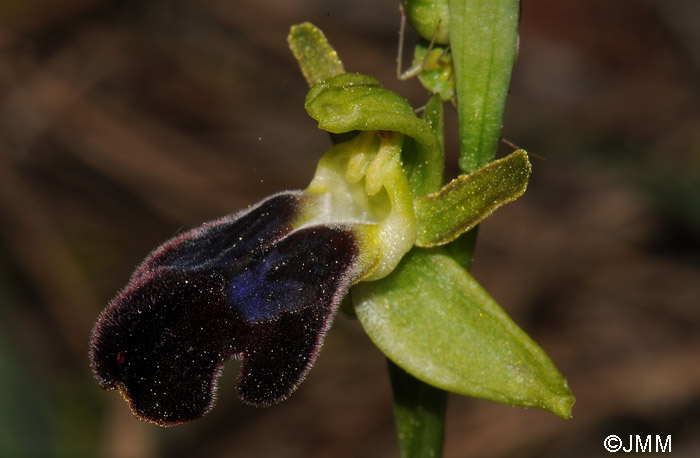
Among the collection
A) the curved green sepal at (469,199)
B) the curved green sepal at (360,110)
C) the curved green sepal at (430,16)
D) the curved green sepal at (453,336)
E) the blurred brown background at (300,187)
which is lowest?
the blurred brown background at (300,187)

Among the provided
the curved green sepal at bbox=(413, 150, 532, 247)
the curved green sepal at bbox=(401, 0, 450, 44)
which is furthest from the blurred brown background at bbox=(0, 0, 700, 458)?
the curved green sepal at bbox=(401, 0, 450, 44)

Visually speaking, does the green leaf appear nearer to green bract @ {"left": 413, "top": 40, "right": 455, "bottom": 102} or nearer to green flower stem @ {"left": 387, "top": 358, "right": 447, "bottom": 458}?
green bract @ {"left": 413, "top": 40, "right": 455, "bottom": 102}

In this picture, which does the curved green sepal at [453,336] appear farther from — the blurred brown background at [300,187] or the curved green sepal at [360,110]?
the blurred brown background at [300,187]

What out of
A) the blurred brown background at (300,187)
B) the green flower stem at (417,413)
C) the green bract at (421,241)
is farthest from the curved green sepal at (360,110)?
the blurred brown background at (300,187)

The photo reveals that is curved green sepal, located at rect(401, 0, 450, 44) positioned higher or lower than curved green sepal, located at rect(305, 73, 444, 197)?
higher

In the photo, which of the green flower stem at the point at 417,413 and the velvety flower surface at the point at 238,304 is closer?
the velvety flower surface at the point at 238,304

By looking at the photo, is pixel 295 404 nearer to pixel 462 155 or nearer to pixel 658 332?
pixel 658 332
